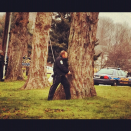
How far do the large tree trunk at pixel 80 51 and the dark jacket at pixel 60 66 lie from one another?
58 centimetres

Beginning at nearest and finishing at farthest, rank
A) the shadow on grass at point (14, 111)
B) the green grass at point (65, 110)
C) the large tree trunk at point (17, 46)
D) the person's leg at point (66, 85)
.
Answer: the shadow on grass at point (14, 111) < the green grass at point (65, 110) < the person's leg at point (66, 85) < the large tree trunk at point (17, 46)

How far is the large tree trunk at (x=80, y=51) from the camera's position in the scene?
7.77 m

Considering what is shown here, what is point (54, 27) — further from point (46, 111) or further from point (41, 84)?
point (46, 111)

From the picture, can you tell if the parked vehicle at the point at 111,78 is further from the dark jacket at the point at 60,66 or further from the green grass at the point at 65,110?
the dark jacket at the point at 60,66

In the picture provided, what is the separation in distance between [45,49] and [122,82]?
21.5 feet

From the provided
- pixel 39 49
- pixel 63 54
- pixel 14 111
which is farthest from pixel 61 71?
pixel 39 49

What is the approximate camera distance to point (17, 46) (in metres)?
15.5

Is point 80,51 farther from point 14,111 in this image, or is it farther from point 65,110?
point 14,111

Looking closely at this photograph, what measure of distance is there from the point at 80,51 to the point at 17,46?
8636 millimetres

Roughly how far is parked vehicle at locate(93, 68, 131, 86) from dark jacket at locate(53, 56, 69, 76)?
7401 mm

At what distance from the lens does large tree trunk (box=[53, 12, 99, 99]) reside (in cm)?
777

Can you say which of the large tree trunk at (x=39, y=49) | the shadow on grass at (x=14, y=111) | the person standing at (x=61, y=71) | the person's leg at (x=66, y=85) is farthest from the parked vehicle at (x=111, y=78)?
the shadow on grass at (x=14, y=111)
